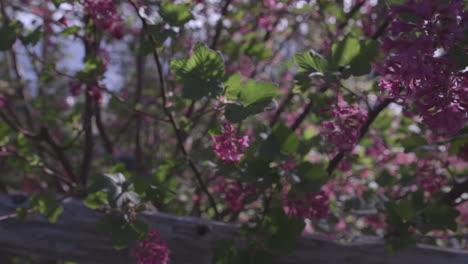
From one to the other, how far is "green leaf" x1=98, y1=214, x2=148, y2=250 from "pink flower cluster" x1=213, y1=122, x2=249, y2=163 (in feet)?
1.34

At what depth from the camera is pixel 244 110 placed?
113 cm

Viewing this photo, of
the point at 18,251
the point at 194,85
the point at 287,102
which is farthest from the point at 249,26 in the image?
the point at 18,251

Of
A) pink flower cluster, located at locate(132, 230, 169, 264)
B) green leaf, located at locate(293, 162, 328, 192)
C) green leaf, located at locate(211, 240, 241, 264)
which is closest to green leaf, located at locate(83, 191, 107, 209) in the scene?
pink flower cluster, located at locate(132, 230, 169, 264)

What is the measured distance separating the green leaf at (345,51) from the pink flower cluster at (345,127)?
149 millimetres

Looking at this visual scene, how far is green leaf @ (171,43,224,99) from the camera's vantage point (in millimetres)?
1188

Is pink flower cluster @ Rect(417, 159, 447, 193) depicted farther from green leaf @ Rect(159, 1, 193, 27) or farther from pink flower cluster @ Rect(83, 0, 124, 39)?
pink flower cluster @ Rect(83, 0, 124, 39)

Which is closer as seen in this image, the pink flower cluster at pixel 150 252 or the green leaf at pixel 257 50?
the pink flower cluster at pixel 150 252

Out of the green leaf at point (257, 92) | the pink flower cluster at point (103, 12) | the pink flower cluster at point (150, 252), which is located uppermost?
the pink flower cluster at point (103, 12)

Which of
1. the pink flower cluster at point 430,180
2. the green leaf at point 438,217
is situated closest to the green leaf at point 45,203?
the green leaf at point 438,217

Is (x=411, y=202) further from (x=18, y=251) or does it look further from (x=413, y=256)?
(x=18, y=251)

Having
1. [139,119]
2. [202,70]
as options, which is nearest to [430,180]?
[202,70]

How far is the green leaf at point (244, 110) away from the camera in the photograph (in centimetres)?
111

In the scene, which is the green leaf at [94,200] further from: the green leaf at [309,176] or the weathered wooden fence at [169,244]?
the green leaf at [309,176]

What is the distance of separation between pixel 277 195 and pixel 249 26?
1.37 m
